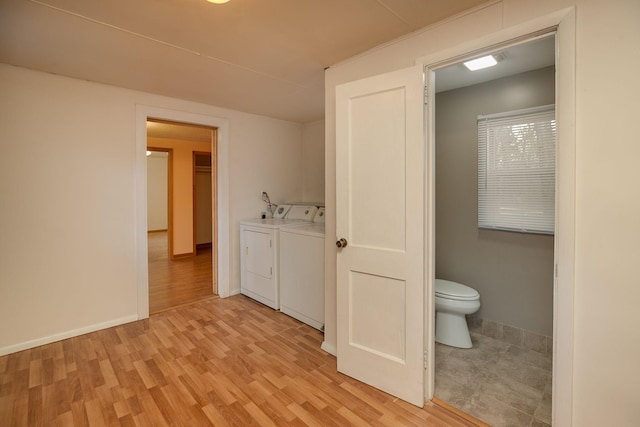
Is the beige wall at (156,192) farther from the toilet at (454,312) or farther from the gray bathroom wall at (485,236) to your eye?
the toilet at (454,312)

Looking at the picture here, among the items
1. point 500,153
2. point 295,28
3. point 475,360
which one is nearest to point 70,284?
point 295,28

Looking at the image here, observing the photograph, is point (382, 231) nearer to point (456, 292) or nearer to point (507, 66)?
point (456, 292)

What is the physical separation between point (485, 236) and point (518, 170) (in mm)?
624

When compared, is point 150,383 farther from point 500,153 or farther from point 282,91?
point 500,153

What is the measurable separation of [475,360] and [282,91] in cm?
287

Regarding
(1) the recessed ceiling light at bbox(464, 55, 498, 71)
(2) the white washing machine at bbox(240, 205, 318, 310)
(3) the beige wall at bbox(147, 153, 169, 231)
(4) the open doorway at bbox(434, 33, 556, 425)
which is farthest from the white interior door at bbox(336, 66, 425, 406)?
(3) the beige wall at bbox(147, 153, 169, 231)

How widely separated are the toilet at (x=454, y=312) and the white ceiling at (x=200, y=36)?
6.44 ft

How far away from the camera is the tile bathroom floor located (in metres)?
1.65

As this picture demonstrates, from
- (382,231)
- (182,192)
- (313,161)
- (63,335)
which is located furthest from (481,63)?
(182,192)

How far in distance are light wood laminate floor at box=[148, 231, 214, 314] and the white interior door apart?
7.37 ft

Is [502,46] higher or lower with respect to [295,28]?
lower

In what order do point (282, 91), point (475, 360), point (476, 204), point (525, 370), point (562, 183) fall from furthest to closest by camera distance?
point (282, 91), point (476, 204), point (475, 360), point (525, 370), point (562, 183)

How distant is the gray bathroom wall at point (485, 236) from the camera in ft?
7.59

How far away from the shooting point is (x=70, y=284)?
251cm
